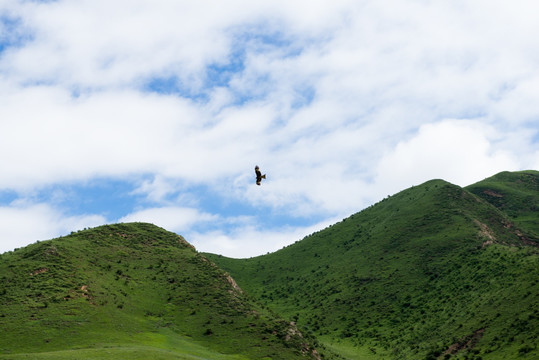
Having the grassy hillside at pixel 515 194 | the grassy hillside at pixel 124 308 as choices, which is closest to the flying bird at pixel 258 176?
the grassy hillside at pixel 124 308

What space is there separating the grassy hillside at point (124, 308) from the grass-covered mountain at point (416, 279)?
18.9 m

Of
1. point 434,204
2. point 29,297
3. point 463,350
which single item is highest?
point 434,204

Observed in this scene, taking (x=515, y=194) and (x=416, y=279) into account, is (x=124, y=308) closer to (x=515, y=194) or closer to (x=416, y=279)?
(x=416, y=279)

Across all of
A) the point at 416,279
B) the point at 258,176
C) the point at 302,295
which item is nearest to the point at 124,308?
the point at 258,176

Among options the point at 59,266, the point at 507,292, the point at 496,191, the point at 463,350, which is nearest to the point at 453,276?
the point at 507,292

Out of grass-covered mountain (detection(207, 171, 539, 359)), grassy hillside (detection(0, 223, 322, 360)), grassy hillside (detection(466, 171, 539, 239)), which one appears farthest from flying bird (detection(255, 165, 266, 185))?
grassy hillside (detection(466, 171, 539, 239))

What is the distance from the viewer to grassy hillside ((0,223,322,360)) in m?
60.8

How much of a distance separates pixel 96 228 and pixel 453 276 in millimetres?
72156

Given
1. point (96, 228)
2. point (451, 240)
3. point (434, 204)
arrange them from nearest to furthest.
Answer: point (96, 228) < point (451, 240) < point (434, 204)

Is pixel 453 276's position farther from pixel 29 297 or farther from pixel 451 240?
pixel 29 297

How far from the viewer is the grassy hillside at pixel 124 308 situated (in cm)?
6075

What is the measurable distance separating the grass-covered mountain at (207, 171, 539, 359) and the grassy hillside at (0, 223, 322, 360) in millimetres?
18945

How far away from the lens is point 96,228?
342 feet

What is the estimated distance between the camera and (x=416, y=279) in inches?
4094
